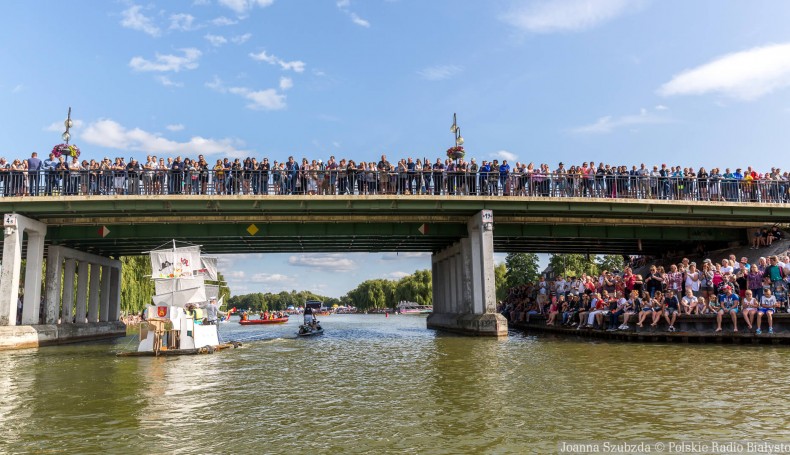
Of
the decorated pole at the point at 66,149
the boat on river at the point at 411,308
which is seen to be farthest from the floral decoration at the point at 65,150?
the boat on river at the point at 411,308

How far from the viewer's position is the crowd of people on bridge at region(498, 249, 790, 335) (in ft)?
70.6

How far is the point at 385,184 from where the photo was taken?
3019 centimetres

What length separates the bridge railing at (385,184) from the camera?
92.8 feet

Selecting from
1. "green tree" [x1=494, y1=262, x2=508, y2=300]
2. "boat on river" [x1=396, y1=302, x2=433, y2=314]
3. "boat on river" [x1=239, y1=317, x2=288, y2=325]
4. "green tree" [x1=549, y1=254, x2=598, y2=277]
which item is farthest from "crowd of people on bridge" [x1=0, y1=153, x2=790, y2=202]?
"boat on river" [x1=396, y1=302, x2=433, y2=314]

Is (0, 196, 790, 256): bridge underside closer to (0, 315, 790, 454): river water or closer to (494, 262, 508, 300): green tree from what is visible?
(0, 315, 790, 454): river water

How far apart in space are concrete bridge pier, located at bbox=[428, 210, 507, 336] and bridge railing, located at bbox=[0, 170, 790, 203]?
237 centimetres

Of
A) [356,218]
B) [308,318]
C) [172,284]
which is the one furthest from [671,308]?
[308,318]

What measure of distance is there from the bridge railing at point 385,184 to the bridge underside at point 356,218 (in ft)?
1.82

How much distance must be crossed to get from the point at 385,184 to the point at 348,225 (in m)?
5.13

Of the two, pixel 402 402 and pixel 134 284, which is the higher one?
pixel 134 284

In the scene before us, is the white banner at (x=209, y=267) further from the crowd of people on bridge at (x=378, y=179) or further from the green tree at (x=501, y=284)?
the green tree at (x=501, y=284)

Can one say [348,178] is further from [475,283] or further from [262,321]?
[262,321]

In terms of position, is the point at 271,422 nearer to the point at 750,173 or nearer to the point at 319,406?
the point at 319,406

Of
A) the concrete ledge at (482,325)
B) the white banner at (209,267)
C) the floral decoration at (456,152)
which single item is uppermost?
the floral decoration at (456,152)
